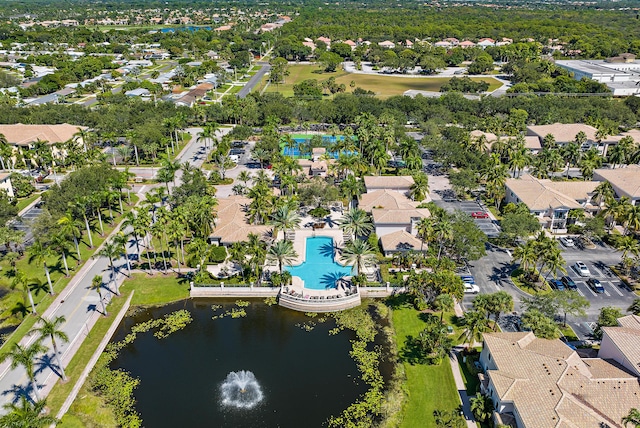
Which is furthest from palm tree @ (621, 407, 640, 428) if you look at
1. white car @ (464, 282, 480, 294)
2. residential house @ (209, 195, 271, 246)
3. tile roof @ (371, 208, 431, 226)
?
residential house @ (209, 195, 271, 246)

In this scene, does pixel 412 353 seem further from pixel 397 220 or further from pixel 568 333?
pixel 397 220

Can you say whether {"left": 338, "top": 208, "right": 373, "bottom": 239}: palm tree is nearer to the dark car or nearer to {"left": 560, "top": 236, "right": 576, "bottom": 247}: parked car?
the dark car

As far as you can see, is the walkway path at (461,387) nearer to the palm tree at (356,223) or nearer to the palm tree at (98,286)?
the palm tree at (356,223)

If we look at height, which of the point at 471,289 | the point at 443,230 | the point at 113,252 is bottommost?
the point at 471,289

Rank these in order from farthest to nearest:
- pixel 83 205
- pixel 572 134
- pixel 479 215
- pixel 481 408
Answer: pixel 572 134
pixel 479 215
pixel 83 205
pixel 481 408

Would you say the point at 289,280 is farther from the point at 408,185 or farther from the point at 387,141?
the point at 387,141

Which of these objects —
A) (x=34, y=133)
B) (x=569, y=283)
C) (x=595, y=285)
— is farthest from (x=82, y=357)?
(x=34, y=133)

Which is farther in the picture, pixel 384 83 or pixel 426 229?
pixel 384 83

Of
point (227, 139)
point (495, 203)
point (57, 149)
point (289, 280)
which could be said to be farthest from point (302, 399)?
point (57, 149)
